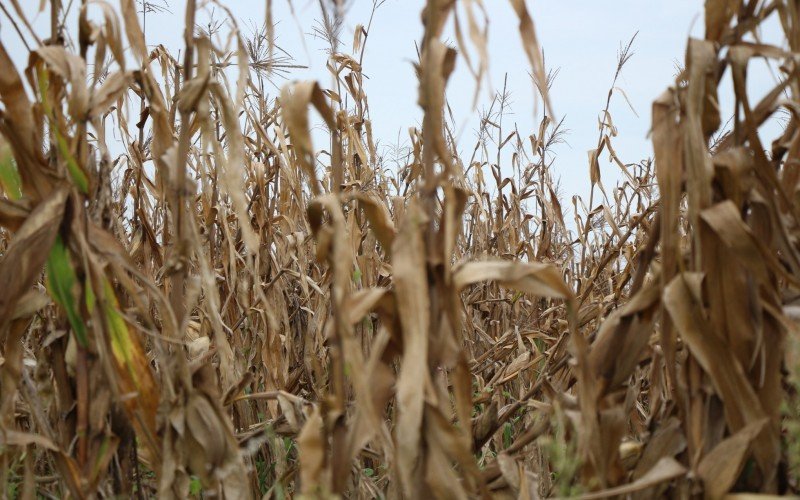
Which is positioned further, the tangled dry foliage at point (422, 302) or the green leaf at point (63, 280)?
the green leaf at point (63, 280)

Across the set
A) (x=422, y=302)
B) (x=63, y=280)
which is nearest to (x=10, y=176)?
(x=63, y=280)

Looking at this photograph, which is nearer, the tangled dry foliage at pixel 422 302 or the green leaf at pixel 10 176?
the tangled dry foliage at pixel 422 302

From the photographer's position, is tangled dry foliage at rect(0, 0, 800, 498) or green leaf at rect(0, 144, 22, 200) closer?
tangled dry foliage at rect(0, 0, 800, 498)

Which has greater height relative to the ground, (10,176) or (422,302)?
(10,176)

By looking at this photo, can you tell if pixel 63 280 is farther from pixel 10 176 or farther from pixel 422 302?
pixel 422 302

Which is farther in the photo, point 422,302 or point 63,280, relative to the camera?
point 63,280

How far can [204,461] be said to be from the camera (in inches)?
44.1

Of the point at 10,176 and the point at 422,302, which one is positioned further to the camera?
the point at 10,176

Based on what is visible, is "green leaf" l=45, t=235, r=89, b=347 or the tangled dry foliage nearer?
the tangled dry foliage

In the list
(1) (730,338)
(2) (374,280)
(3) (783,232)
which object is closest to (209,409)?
(1) (730,338)

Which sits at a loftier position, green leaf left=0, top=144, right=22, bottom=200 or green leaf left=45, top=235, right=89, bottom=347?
green leaf left=0, top=144, right=22, bottom=200

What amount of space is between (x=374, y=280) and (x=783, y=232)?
1485 millimetres

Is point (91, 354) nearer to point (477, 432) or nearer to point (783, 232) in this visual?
point (477, 432)

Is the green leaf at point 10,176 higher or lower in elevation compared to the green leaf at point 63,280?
higher
